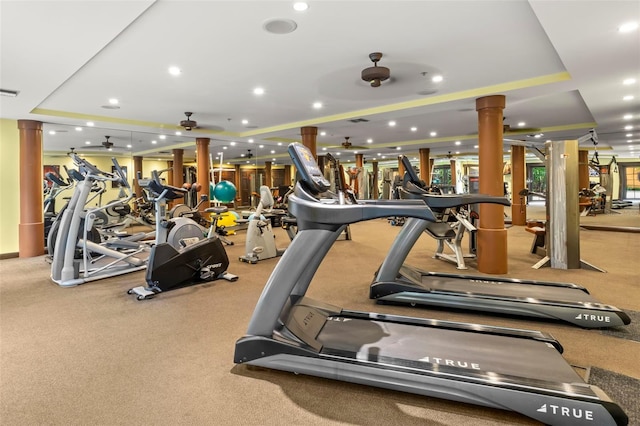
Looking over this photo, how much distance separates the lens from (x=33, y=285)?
448 centimetres

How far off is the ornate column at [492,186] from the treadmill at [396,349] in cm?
255

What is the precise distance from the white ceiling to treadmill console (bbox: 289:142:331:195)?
1.16 meters

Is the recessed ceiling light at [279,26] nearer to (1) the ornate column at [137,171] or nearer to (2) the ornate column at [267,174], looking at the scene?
(1) the ornate column at [137,171]

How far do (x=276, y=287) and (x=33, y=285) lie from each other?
4049mm

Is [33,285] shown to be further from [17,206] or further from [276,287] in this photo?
[276,287]

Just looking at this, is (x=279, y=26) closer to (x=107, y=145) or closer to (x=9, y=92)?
(x=9, y=92)

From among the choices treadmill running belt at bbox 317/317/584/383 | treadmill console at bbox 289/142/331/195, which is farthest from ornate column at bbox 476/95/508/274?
treadmill console at bbox 289/142/331/195

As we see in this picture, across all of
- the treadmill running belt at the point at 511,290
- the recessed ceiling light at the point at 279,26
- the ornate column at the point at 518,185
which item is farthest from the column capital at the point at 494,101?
the ornate column at the point at 518,185

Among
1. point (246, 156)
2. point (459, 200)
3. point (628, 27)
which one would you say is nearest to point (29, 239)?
point (246, 156)

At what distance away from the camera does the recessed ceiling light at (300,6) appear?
2.58 m

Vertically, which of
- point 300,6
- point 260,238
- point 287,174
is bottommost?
point 260,238

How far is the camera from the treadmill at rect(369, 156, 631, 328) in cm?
297

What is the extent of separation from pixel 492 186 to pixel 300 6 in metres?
3.54

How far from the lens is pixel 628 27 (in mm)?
2863
